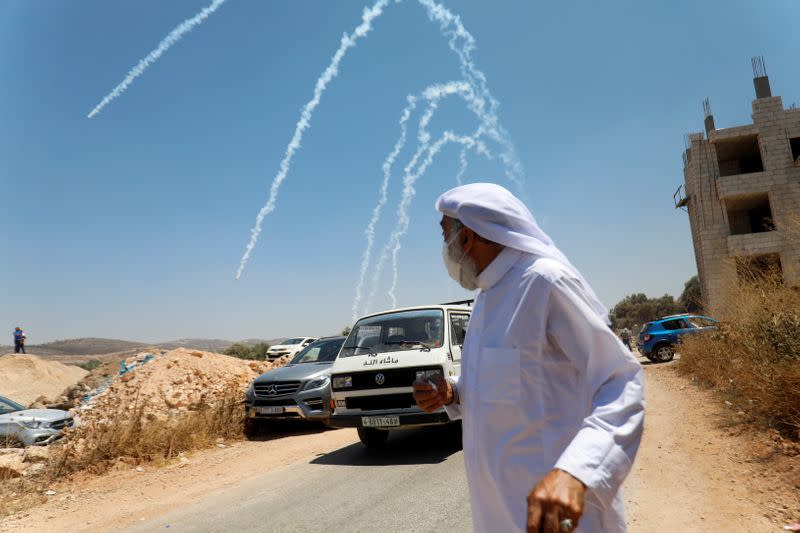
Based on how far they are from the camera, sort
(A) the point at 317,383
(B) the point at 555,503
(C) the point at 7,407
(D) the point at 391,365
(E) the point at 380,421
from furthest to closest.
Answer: (C) the point at 7,407 < (A) the point at 317,383 < (D) the point at 391,365 < (E) the point at 380,421 < (B) the point at 555,503

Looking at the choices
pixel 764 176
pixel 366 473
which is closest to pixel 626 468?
pixel 366 473

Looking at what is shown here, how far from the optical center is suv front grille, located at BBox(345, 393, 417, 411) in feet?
25.1

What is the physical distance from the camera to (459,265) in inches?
81.0

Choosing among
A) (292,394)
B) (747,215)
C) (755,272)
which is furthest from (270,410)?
(747,215)

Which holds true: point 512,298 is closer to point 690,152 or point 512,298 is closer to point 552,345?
point 552,345

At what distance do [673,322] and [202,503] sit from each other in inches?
817

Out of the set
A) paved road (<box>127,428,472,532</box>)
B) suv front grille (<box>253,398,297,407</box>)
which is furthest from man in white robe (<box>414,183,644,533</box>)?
suv front grille (<box>253,398,297,407</box>)

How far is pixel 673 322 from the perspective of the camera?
72.3 ft

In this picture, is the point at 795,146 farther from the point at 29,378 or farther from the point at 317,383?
the point at 29,378

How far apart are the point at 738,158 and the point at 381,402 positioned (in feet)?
106

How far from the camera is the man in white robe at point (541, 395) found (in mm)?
1410

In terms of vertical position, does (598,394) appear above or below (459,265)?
below

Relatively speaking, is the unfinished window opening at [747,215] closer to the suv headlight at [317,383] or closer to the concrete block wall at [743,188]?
the concrete block wall at [743,188]

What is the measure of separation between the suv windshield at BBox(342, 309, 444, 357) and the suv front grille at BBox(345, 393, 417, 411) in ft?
2.48
